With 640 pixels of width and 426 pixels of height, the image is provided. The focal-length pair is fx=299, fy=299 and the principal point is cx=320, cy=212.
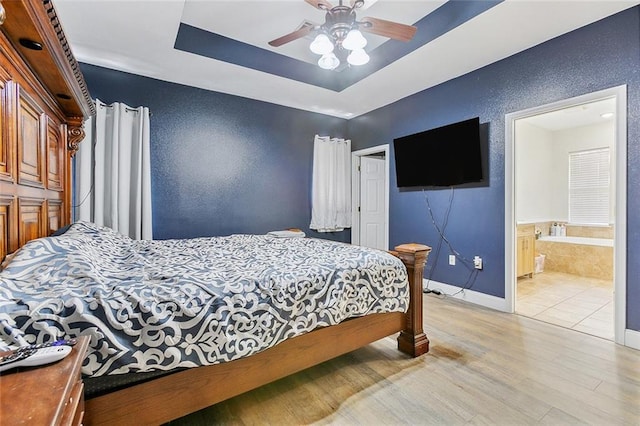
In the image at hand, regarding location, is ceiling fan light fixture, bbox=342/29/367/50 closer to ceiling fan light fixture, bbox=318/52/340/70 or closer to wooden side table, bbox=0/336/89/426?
ceiling fan light fixture, bbox=318/52/340/70

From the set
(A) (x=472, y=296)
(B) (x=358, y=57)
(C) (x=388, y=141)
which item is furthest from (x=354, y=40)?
(A) (x=472, y=296)

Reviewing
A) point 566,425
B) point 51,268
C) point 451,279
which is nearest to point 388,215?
point 451,279

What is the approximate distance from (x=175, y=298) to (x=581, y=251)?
18.5 feet

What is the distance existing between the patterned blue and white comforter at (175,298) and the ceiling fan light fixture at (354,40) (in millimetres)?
1532

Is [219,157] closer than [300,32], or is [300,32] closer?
[300,32]

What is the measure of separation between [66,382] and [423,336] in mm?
2073

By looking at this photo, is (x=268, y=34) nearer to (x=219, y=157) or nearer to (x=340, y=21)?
(x=340, y=21)

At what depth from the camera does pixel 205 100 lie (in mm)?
3748

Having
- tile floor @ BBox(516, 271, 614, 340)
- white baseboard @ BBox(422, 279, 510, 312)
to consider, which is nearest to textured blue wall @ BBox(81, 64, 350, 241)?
white baseboard @ BBox(422, 279, 510, 312)

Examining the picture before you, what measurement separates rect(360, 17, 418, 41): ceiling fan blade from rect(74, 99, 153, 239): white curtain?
253 centimetres

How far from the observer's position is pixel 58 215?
88.8 inches

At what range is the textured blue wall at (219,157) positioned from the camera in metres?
3.44

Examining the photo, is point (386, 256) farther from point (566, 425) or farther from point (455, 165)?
point (455, 165)

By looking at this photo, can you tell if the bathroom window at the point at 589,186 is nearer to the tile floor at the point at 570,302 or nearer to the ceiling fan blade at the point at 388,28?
the tile floor at the point at 570,302
